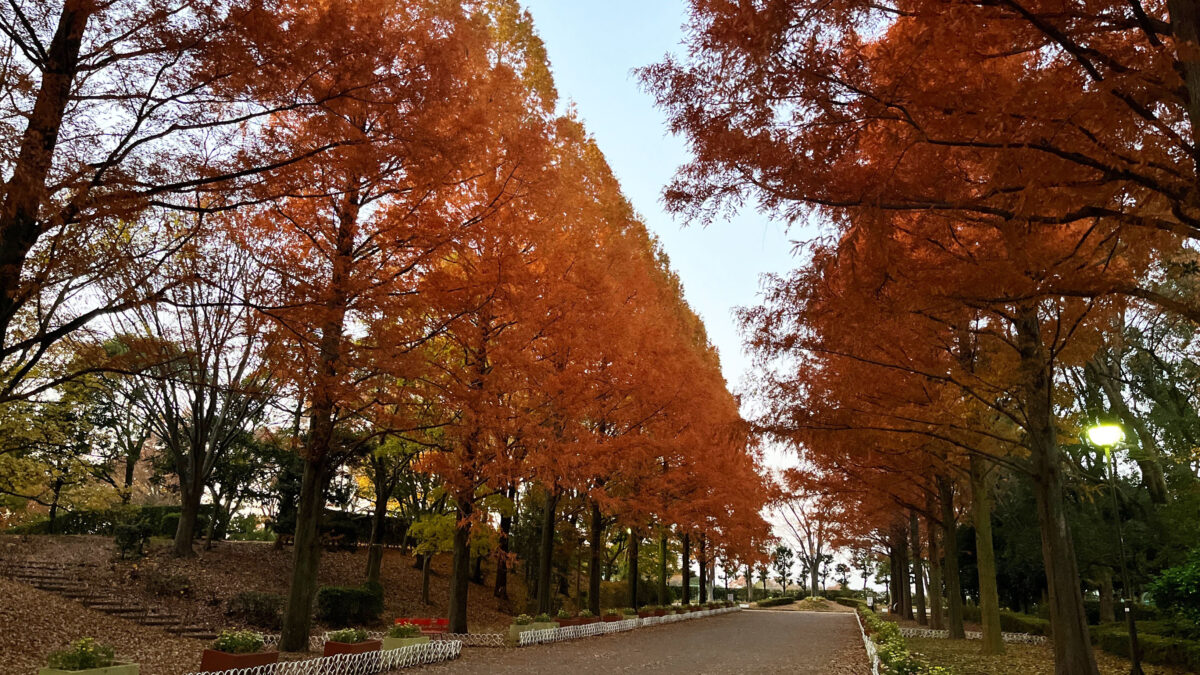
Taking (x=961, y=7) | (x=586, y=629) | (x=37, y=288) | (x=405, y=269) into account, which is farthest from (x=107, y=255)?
(x=586, y=629)

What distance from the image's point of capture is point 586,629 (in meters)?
15.5

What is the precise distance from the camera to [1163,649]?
12031 millimetres

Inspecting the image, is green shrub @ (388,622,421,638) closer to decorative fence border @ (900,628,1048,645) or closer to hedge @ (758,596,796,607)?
decorative fence border @ (900,628,1048,645)

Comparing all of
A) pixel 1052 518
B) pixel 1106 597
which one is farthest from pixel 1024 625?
pixel 1052 518

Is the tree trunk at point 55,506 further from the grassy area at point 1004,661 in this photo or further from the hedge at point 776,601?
the hedge at point 776,601

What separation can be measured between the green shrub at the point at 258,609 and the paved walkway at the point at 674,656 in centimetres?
554

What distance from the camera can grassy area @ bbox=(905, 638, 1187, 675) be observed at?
34.4 feet

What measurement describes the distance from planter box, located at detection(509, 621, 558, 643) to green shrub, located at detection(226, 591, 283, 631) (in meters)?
5.62

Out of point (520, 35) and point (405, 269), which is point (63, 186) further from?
point (520, 35)

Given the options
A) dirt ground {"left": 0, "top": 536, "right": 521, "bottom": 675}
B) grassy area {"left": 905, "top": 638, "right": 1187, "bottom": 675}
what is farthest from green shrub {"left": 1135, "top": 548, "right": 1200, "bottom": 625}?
dirt ground {"left": 0, "top": 536, "right": 521, "bottom": 675}

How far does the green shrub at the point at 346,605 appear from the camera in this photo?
52.3ft

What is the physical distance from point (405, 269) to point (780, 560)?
2795 inches

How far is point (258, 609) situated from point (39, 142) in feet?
42.1

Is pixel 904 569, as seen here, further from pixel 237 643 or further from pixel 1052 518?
pixel 237 643
